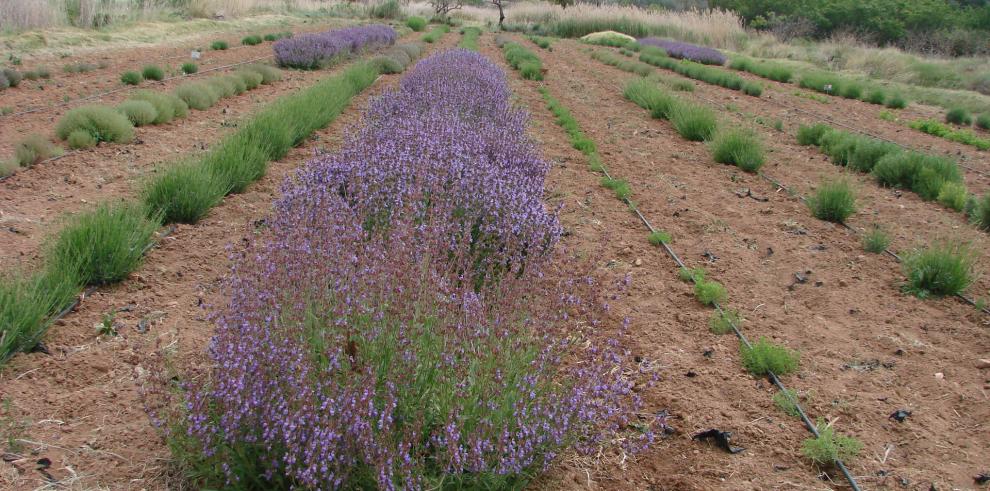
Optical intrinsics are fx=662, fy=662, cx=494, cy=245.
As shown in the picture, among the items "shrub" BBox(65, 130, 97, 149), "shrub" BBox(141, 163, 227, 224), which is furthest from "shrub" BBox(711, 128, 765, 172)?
"shrub" BBox(65, 130, 97, 149)

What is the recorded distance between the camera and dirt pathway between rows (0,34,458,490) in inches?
101

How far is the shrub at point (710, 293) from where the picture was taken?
14.5 feet

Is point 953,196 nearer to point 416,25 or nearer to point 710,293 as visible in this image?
point 710,293

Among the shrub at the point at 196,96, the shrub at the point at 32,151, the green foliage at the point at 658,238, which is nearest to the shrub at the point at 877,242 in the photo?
the green foliage at the point at 658,238

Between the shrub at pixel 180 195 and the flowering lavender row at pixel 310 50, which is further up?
the flowering lavender row at pixel 310 50

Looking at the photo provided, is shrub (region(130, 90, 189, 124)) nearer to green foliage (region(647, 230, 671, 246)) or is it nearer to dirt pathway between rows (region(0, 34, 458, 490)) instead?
dirt pathway between rows (region(0, 34, 458, 490))

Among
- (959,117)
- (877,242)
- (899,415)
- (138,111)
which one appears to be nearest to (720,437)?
(899,415)

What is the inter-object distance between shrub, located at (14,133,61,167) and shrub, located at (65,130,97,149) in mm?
319

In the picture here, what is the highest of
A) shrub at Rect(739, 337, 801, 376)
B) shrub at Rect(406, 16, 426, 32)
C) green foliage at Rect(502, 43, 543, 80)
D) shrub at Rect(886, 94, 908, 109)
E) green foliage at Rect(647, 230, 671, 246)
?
shrub at Rect(406, 16, 426, 32)

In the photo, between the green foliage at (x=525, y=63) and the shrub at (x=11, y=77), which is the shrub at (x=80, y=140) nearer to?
the shrub at (x=11, y=77)

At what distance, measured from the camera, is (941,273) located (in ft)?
15.8

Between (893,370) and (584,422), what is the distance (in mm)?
2176

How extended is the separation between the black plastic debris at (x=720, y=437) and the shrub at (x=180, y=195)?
4.00 m

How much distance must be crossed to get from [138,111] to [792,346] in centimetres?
751
